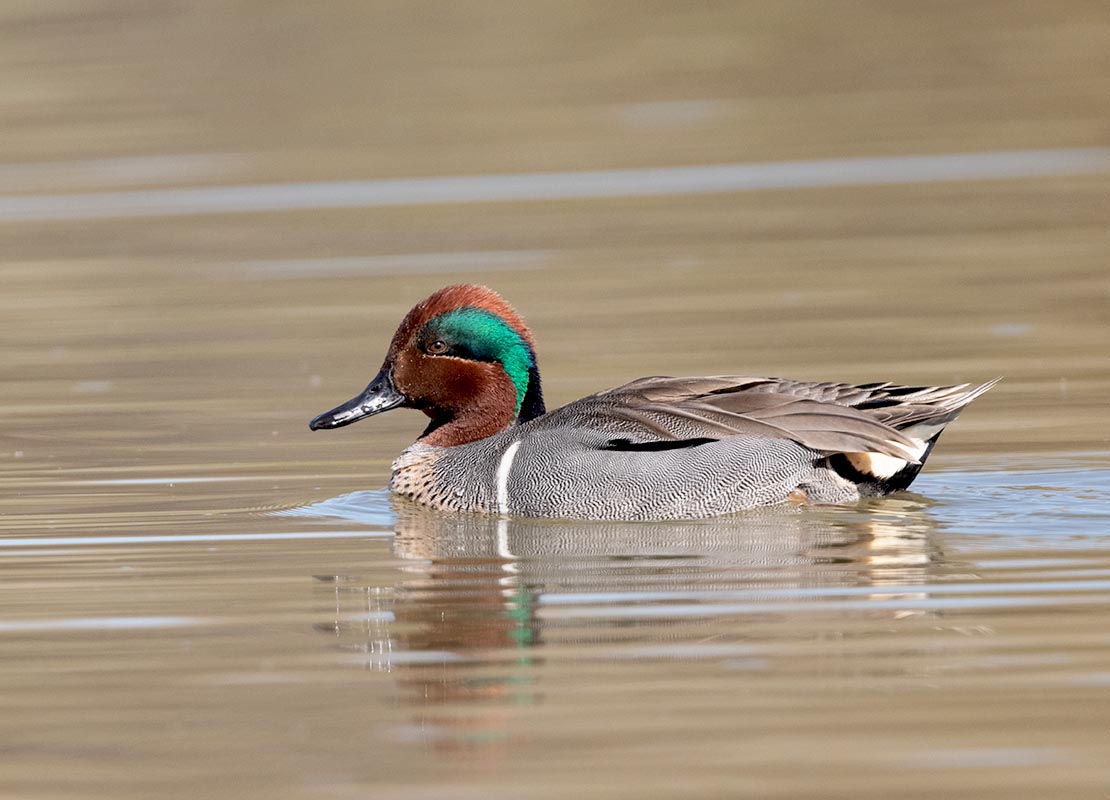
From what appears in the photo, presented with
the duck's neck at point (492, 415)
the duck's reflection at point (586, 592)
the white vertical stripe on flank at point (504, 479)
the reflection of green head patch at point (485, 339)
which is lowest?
the duck's reflection at point (586, 592)

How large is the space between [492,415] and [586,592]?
7.80 feet

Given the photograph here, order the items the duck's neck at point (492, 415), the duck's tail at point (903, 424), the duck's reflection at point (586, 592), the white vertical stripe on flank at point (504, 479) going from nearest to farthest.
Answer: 1. the duck's reflection at point (586, 592)
2. the duck's tail at point (903, 424)
3. the white vertical stripe on flank at point (504, 479)
4. the duck's neck at point (492, 415)

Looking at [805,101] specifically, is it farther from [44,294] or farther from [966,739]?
[966,739]

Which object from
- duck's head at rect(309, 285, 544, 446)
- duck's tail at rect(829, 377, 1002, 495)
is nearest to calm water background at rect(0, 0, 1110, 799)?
duck's tail at rect(829, 377, 1002, 495)

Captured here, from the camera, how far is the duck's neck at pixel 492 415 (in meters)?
10.2

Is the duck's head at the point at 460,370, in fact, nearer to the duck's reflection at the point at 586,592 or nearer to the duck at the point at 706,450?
the duck at the point at 706,450

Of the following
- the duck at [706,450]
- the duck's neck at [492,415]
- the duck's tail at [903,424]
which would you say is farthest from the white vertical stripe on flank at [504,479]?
the duck's tail at [903,424]

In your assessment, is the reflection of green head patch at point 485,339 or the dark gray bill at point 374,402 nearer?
the reflection of green head patch at point 485,339

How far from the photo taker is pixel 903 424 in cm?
929

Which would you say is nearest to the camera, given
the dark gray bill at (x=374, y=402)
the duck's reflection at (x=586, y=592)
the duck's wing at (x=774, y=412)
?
the duck's reflection at (x=586, y=592)

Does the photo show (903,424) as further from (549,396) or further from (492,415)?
(549,396)

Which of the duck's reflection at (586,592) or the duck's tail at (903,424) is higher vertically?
the duck's tail at (903,424)

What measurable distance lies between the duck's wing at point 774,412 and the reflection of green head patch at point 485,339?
2.36 ft

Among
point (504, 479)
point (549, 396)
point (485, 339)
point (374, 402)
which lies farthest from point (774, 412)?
point (549, 396)
